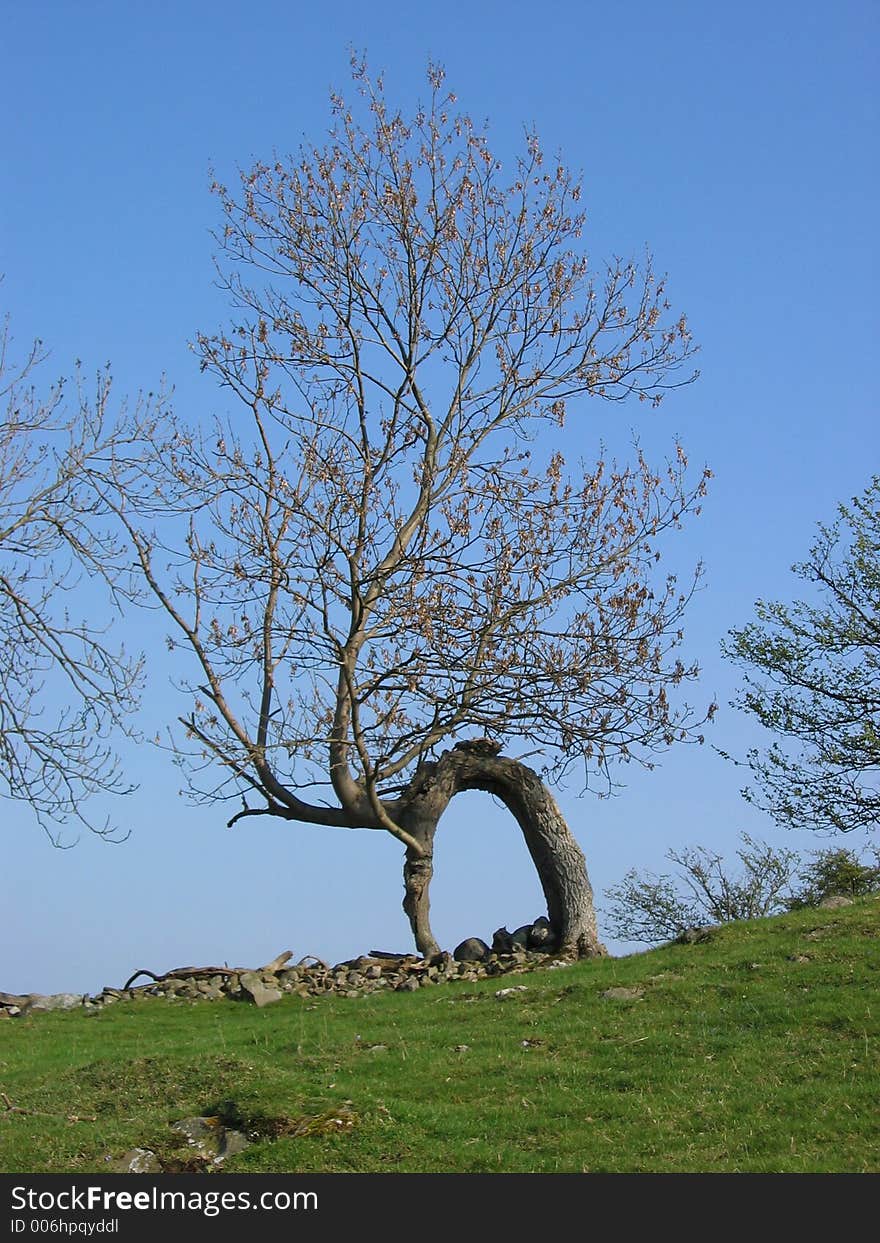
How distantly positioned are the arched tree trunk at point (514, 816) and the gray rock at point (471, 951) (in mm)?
460

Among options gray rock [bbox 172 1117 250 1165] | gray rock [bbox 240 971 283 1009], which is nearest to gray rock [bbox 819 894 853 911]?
gray rock [bbox 240 971 283 1009]

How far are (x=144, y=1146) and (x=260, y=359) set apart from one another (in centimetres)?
1484

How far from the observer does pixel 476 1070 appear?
1265 centimetres

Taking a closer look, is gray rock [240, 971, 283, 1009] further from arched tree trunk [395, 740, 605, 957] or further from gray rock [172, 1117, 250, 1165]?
gray rock [172, 1117, 250, 1165]

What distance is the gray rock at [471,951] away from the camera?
21.0 meters

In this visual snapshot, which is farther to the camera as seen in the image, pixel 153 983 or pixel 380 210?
pixel 380 210

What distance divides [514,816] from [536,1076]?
32.9ft

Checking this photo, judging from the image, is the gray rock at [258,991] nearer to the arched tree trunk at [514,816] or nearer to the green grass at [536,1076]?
the green grass at [536,1076]

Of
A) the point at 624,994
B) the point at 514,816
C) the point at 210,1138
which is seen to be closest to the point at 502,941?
the point at 514,816

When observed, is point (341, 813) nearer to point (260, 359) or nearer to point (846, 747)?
point (260, 359)

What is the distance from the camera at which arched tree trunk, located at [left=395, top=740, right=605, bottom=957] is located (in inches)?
843

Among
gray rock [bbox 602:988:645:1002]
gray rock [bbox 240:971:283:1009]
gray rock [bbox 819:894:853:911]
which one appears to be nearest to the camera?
gray rock [bbox 602:988:645:1002]

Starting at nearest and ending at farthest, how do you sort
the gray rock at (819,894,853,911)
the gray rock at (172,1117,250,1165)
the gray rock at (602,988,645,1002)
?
the gray rock at (172,1117,250,1165) < the gray rock at (602,988,645,1002) < the gray rock at (819,894,853,911)
